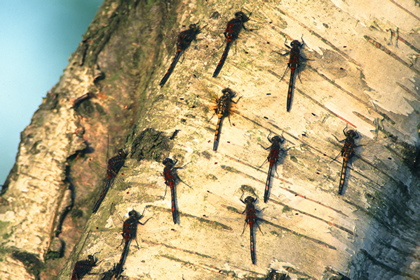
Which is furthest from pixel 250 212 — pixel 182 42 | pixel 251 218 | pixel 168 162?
pixel 182 42

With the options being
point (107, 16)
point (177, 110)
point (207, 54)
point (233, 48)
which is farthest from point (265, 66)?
point (107, 16)

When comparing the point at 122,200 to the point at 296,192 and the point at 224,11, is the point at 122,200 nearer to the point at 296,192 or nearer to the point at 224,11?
the point at 296,192

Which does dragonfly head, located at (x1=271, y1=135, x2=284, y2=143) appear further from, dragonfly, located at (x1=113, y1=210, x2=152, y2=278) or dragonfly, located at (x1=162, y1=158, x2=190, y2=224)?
dragonfly, located at (x1=113, y1=210, x2=152, y2=278)

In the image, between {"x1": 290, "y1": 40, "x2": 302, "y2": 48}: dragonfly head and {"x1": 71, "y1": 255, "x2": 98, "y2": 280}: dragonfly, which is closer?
{"x1": 71, "y1": 255, "x2": 98, "y2": 280}: dragonfly

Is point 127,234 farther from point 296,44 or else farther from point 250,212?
point 296,44

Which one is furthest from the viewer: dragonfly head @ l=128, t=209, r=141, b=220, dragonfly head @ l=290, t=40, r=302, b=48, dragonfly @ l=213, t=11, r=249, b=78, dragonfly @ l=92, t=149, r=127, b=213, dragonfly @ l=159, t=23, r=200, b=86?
dragonfly @ l=159, t=23, r=200, b=86

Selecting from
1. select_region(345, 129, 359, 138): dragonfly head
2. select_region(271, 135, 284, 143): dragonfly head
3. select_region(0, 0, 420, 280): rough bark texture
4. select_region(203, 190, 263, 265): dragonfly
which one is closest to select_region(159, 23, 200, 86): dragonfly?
select_region(0, 0, 420, 280): rough bark texture
